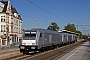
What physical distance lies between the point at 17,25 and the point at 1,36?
10943 millimetres

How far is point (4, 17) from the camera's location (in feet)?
203

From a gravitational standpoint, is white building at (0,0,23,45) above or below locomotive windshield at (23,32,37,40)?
above

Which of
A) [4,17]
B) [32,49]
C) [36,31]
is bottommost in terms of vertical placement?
[32,49]

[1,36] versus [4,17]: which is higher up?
[4,17]

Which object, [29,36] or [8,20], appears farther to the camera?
[8,20]

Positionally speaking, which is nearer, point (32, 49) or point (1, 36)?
point (32, 49)

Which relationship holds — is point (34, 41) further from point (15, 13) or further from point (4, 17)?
point (15, 13)

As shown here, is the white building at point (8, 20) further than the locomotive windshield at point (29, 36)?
Yes

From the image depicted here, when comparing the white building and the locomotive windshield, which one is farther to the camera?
the white building

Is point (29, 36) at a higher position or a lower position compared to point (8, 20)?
lower

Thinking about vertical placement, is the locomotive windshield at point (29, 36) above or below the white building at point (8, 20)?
below

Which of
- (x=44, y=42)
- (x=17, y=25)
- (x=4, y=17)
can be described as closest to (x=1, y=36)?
(x=4, y=17)

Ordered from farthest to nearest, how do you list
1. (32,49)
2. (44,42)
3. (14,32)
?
(14,32)
(44,42)
(32,49)

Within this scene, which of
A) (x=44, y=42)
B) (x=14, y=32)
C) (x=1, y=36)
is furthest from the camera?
(x=14, y=32)
